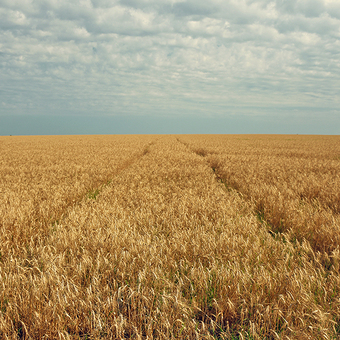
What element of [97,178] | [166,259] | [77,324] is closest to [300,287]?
[166,259]

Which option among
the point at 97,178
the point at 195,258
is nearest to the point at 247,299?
the point at 195,258

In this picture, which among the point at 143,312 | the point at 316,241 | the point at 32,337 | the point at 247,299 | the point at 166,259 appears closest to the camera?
the point at 32,337

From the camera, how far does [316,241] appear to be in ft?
11.9

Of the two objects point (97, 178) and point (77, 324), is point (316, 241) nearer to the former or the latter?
point (77, 324)

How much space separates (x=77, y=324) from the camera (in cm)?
188

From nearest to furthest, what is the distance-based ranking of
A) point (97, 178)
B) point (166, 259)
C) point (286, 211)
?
point (166, 259)
point (286, 211)
point (97, 178)

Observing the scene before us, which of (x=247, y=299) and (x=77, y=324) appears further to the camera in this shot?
(x=247, y=299)

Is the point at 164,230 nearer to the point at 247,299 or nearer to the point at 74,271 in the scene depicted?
the point at 74,271

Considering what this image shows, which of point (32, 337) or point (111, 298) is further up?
point (111, 298)

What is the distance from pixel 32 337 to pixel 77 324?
321mm

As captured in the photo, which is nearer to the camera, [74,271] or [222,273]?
[222,273]

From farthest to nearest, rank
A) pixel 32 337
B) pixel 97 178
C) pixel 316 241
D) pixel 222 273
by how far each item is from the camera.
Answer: pixel 97 178
pixel 316 241
pixel 222 273
pixel 32 337

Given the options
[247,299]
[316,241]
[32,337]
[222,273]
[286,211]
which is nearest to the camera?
[32,337]

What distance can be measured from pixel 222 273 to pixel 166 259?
0.65 meters
